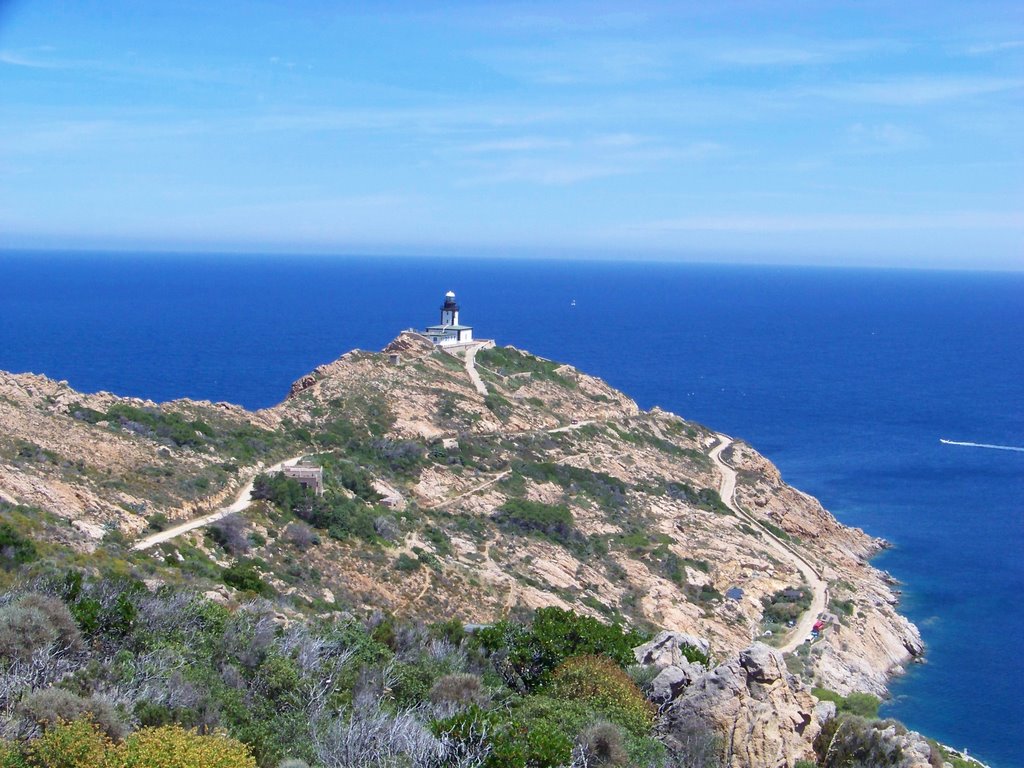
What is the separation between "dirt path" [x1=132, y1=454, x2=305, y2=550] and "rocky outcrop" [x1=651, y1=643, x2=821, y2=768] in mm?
14939

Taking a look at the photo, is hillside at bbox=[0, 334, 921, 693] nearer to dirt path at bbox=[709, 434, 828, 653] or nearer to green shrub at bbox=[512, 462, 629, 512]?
green shrub at bbox=[512, 462, 629, 512]

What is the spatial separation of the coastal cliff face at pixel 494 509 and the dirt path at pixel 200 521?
0.37m

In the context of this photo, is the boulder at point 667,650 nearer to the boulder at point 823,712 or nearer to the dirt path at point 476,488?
the boulder at point 823,712

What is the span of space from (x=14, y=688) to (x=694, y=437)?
165 feet

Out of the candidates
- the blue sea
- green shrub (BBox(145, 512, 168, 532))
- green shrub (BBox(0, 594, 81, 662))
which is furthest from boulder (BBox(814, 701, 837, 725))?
the blue sea

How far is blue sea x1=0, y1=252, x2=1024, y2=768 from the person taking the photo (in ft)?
135

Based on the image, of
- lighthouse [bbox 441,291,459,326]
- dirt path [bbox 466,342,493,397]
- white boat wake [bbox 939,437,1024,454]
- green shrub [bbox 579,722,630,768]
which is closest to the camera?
green shrub [bbox 579,722,630,768]

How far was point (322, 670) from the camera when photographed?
13.9 m

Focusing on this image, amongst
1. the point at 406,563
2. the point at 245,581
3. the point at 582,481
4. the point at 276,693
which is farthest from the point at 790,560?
the point at 276,693

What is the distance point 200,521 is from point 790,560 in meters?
27.3

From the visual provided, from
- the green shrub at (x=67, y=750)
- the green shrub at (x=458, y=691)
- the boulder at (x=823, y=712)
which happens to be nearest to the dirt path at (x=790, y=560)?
the boulder at (x=823, y=712)

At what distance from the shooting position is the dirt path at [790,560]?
35531 mm

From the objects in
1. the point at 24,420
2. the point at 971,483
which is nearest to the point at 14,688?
the point at 24,420

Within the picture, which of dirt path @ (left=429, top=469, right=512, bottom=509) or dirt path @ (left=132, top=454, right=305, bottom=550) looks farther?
dirt path @ (left=429, top=469, right=512, bottom=509)
